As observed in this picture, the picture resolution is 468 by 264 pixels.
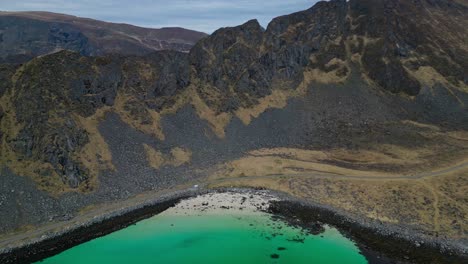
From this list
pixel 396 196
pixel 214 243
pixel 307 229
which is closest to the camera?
pixel 214 243

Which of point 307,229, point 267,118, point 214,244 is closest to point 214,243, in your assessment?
point 214,244

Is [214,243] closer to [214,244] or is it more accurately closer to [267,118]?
[214,244]

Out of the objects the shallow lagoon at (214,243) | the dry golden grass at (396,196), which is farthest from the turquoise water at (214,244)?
the dry golden grass at (396,196)

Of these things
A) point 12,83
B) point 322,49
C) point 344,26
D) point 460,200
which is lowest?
point 460,200

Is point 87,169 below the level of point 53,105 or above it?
below

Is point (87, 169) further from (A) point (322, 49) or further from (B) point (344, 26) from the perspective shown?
(B) point (344, 26)

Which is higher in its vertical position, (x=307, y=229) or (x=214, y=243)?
(x=307, y=229)

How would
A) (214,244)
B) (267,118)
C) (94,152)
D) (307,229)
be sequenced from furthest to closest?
1. (267,118)
2. (94,152)
3. (307,229)
4. (214,244)

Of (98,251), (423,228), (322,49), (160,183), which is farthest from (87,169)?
(322,49)
